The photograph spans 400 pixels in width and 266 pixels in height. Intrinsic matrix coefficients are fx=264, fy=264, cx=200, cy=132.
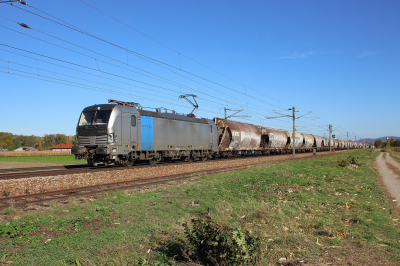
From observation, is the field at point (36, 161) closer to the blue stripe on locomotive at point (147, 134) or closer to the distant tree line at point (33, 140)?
the blue stripe on locomotive at point (147, 134)

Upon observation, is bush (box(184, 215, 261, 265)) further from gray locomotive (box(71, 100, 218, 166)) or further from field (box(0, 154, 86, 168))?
field (box(0, 154, 86, 168))

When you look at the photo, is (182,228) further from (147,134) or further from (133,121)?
(147,134)

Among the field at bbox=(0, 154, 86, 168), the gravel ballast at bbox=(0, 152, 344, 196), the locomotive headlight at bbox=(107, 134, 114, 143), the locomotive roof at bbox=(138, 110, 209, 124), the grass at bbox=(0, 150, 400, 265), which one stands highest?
the locomotive roof at bbox=(138, 110, 209, 124)

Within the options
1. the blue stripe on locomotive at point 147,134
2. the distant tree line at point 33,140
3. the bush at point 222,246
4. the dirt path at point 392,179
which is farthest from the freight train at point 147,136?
the distant tree line at point 33,140

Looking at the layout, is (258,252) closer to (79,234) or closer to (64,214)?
(79,234)

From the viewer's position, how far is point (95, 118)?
16891mm

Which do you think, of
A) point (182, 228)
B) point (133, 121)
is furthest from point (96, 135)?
point (182, 228)

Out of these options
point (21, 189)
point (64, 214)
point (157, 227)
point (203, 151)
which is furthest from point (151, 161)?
point (157, 227)

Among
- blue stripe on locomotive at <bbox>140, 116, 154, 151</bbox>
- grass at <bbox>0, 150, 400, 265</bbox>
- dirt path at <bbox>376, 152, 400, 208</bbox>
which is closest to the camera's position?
grass at <bbox>0, 150, 400, 265</bbox>

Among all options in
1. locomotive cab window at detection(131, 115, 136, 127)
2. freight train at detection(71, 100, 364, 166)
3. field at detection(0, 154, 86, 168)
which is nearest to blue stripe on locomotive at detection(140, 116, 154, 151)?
freight train at detection(71, 100, 364, 166)

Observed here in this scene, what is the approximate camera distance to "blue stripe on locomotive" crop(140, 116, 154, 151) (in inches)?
764

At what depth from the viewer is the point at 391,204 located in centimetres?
962

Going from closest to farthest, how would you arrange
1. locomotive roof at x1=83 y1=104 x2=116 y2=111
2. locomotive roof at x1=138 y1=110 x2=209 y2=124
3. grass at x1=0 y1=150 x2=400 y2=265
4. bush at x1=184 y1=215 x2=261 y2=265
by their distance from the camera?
bush at x1=184 y1=215 x2=261 y2=265, grass at x1=0 y1=150 x2=400 y2=265, locomotive roof at x1=83 y1=104 x2=116 y2=111, locomotive roof at x1=138 y1=110 x2=209 y2=124

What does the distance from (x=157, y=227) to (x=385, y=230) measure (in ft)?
18.1
